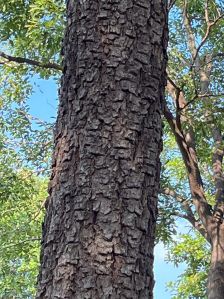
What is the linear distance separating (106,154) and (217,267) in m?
5.85

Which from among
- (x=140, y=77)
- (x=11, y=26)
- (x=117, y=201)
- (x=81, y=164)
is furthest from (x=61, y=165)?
(x=11, y=26)

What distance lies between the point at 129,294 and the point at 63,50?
0.78 metres

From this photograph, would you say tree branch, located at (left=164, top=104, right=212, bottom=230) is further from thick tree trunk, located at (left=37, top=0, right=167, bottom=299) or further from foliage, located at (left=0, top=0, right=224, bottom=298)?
thick tree trunk, located at (left=37, top=0, right=167, bottom=299)

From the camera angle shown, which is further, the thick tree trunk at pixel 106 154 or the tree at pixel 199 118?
the tree at pixel 199 118

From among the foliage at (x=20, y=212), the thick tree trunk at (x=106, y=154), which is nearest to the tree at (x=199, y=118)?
the foliage at (x=20, y=212)

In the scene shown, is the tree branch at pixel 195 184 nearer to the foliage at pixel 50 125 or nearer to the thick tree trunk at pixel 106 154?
the foliage at pixel 50 125

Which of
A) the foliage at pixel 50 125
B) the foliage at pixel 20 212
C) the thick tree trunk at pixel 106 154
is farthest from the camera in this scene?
the foliage at pixel 20 212

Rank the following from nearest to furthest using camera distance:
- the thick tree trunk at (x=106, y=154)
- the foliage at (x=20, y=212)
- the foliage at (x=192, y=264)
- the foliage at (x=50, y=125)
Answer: the thick tree trunk at (x=106, y=154)
the foliage at (x=50, y=125)
the foliage at (x=20, y=212)
the foliage at (x=192, y=264)

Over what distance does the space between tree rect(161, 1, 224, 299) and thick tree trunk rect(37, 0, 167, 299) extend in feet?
14.9

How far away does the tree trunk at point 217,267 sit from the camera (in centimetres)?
697

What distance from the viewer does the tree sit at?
7055mm

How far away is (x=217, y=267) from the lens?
23.7 feet

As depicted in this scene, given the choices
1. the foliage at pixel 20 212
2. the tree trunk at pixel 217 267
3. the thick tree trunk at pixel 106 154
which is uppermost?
the foliage at pixel 20 212

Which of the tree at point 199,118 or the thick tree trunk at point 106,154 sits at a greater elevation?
the tree at point 199,118
